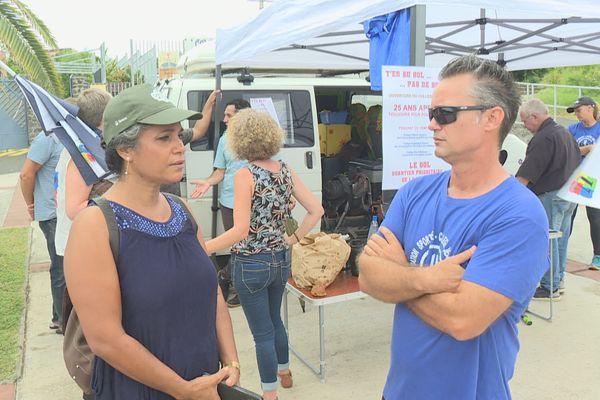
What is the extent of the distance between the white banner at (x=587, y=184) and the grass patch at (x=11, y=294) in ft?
12.5

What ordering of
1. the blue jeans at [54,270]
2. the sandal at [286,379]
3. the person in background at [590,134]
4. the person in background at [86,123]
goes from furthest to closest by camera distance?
1. the person in background at [590,134]
2. the blue jeans at [54,270]
3. the sandal at [286,379]
4. the person in background at [86,123]

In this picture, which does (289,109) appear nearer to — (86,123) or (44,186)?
(44,186)

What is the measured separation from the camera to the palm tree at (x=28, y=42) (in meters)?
7.79

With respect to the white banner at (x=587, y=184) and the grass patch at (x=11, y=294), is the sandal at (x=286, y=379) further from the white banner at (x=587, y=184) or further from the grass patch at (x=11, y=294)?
the white banner at (x=587, y=184)

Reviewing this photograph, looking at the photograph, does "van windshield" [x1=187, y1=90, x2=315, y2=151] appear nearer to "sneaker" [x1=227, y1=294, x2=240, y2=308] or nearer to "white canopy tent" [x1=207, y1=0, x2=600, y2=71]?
"white canopy tent" [x1=207, y1=0, x2=600, y2=71]

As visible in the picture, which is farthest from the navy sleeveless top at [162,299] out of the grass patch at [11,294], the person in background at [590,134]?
the person in background at [590,134]

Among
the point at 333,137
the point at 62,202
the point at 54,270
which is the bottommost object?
the point at 54,270

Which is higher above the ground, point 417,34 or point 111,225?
point 417,34

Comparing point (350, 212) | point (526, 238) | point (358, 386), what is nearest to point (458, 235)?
point (526, 238)

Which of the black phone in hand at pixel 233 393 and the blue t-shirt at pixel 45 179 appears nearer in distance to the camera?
the black phone in hand at pixel 233 393

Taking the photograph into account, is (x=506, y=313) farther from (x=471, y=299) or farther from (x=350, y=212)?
(x=350, y=212)

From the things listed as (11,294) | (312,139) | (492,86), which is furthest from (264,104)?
(492,86)

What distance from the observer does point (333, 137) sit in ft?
21.9

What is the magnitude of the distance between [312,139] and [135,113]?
4.10m
